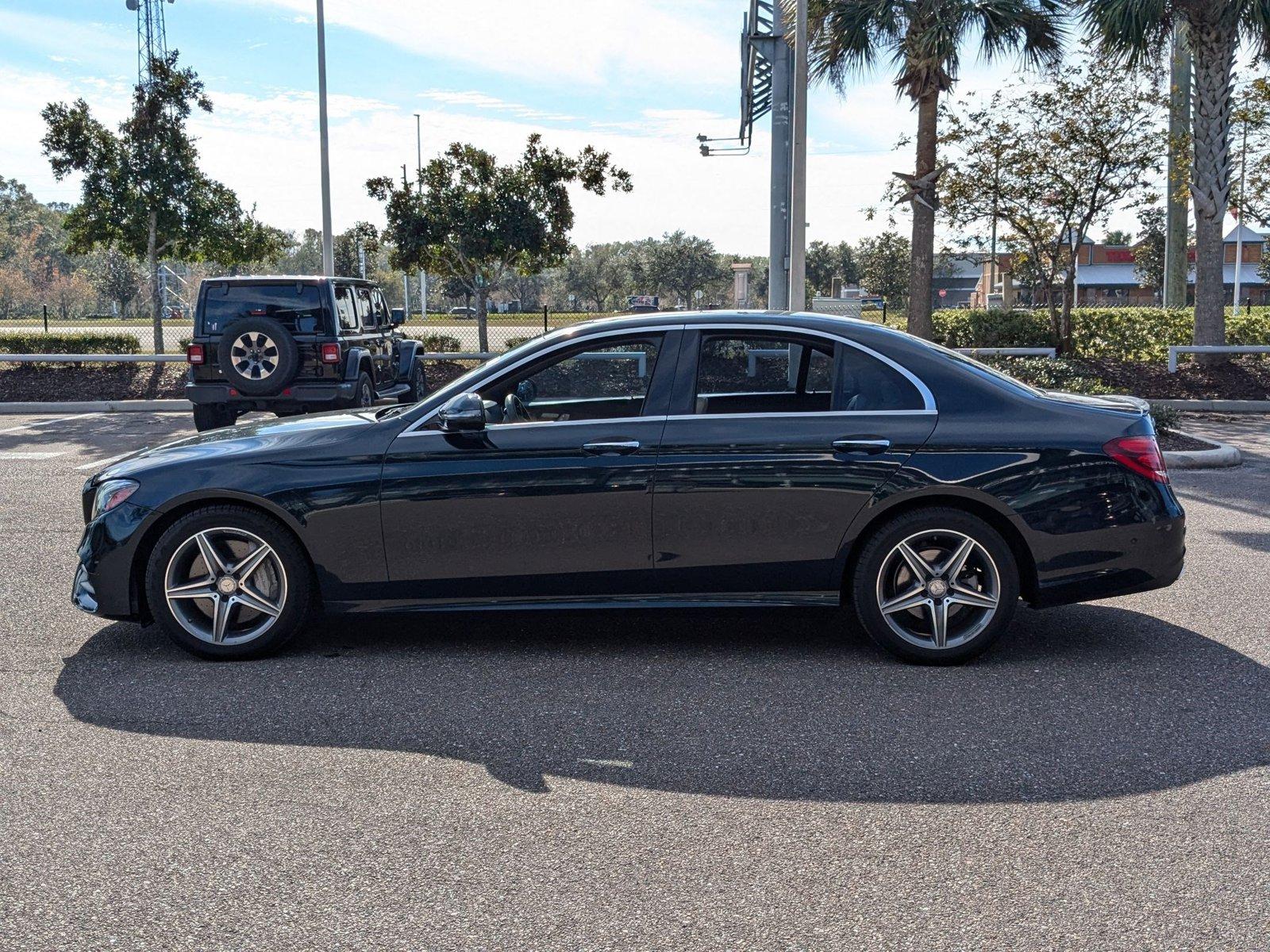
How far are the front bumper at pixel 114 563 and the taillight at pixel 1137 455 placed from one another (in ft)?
14.0

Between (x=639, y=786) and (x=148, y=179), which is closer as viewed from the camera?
(x=639, y=786)

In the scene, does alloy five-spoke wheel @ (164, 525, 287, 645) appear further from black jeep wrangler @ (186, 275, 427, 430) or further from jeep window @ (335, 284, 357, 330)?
jeep window @ (335, 284, 357, 330)

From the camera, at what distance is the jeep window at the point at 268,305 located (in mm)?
13852

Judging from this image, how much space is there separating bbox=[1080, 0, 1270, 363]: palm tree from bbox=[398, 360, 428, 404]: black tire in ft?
40.1

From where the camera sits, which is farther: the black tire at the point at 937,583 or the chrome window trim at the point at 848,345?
the chrome window trim at the point at 848,345

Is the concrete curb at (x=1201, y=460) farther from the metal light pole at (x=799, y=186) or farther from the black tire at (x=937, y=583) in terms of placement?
the black tire at (x=937, y=583)

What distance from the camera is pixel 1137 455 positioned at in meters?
5.54

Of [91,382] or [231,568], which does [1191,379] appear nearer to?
[231,568]

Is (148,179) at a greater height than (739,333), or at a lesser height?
greater

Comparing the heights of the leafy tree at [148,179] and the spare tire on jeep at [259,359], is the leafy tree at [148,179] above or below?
above

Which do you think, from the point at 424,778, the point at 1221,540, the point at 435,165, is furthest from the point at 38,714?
the point at 435,165

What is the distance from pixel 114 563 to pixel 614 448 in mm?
2291

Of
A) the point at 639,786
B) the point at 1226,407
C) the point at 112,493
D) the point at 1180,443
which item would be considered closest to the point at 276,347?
the point at 112,493

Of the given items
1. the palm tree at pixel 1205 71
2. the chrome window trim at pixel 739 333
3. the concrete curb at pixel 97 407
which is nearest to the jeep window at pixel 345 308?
the concrete curb at pixel 97 407
